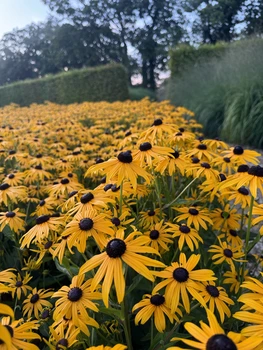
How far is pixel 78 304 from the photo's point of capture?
3.20 feet

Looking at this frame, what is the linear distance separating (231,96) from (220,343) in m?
5.85

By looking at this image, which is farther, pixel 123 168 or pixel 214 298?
pixel 123 168

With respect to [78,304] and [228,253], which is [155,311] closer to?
[78,304]

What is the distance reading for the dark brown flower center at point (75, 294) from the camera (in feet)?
3.24

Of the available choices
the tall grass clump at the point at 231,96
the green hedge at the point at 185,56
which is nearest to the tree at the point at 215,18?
the green hedge at the point at 185,56

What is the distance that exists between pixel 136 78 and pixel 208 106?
920 inches

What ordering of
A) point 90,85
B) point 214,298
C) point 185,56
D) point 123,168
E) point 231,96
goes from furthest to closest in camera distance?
1. point 90,85
2. point 185,56
3. point 231,96
4. point 123,168
5. point 214,298

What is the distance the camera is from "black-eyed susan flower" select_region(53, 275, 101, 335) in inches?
37.5

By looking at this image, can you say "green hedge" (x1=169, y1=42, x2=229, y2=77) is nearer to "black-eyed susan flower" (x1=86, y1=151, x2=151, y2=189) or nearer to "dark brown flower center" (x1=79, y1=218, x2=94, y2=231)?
"black-eyed susan flower" (x1=86, y1=151, x2=151, y2=189)

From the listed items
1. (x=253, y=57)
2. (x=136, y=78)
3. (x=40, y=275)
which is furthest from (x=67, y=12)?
(x=40, y=275)

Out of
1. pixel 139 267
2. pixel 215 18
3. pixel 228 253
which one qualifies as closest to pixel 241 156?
pixel 228 253

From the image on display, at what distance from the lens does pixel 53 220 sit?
1.42 metres

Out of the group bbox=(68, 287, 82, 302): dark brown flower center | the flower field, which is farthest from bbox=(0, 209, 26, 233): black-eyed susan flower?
bbox=(68, 287, 82, 302): dark brown flower center

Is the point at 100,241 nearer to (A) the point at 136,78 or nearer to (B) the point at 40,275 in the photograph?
(B) the point at 40,275
